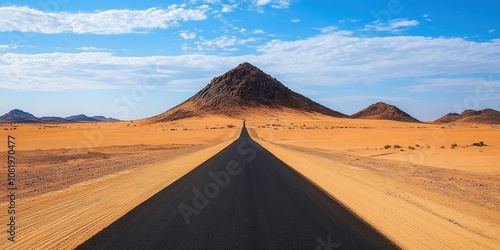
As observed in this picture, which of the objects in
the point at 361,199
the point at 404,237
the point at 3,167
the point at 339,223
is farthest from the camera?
the point at 3,167

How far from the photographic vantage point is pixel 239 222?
8.93m

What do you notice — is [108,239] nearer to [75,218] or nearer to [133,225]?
[133,225]

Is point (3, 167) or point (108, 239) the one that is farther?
point (3, 167)

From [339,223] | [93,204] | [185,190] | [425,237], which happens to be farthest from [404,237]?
[93,204]

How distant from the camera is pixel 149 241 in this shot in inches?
298

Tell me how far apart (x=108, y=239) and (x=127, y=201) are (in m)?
4.57

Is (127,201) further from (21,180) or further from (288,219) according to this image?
(21,180)

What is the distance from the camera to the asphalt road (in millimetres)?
7453

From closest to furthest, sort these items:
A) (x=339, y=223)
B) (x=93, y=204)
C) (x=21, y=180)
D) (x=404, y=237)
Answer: (x=404, y=237) < (x=339, y=223) < (x=93, y=204) < (x=21, y=180)

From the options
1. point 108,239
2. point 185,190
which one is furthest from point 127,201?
point 108,239

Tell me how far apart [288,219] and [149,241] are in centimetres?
311

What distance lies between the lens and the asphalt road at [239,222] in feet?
24.5

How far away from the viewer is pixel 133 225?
886cm

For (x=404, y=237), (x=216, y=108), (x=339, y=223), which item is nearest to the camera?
(x=404, y=237)
